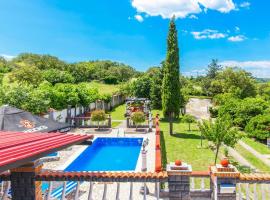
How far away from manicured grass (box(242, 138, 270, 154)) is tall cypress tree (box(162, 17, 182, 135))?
598 centimetres

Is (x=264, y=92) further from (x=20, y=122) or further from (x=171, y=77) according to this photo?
(x=20, y=122)

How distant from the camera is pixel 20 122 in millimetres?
11062

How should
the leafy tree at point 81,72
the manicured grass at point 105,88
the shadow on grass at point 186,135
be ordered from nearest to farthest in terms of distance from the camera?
1. the shadow on grass at point 186,135
2. the manicured grass at point 105,88
3. the leafy tree at point 81,72

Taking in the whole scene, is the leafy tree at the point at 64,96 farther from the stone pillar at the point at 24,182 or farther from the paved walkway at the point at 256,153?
the stone pillar at the point at 24,182

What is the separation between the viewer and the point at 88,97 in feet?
101

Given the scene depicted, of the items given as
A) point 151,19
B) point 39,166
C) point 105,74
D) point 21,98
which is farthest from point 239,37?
point 39,166

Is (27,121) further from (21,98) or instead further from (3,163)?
(3,163)

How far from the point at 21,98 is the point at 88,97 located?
12627 mm

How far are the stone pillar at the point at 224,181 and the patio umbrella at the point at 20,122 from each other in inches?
295

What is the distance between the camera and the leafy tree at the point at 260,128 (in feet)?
72.2

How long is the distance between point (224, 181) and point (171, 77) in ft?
63.0

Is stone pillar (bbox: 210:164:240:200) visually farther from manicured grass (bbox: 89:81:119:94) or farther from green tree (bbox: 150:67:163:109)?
manicured grass (bbox: 89:81:119:94)

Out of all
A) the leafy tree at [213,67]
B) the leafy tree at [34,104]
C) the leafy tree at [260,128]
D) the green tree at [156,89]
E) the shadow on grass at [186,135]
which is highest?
the leafy tree at [213,67]

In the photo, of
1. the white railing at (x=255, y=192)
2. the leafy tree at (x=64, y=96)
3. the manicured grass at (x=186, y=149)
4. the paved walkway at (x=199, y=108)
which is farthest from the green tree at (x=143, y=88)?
the white railing at (x=255, y=192)
